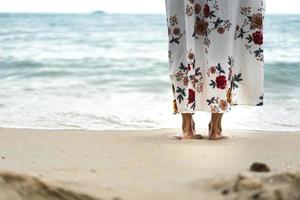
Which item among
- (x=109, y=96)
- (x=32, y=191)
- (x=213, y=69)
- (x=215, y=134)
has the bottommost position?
(x=109, y=96)

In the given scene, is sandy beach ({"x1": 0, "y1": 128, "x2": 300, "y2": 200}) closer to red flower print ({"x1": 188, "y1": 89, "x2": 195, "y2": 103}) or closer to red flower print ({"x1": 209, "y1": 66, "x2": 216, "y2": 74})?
red flower print ({"x1": 188, "y1": 89, "x2": 195, "y2": 103})

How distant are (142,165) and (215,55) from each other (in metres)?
1.01

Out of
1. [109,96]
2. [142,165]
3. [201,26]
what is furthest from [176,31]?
[109,96]

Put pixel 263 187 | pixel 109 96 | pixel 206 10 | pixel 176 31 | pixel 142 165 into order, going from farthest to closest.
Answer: pixel 109 96 → pixel 176 31 → pixel 206 10 → pixel 142 165 → pixel 263 187

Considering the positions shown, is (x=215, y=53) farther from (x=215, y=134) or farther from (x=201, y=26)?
(x=215, y=134)

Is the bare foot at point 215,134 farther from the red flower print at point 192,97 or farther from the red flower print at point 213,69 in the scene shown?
the red flower print at point 213,69

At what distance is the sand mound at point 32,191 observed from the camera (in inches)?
73.5

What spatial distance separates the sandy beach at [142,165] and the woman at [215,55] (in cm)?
25

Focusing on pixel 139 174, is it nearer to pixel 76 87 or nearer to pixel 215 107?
pixel 215 107

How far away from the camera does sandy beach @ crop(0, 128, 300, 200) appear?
1870mm

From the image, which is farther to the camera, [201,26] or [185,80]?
[185,80]

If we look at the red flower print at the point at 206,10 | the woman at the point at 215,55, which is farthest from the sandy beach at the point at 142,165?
the red flower print at the point at 206,10

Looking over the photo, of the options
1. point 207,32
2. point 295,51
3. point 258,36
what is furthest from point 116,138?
point 295,51

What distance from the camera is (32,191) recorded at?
189 centimetres
